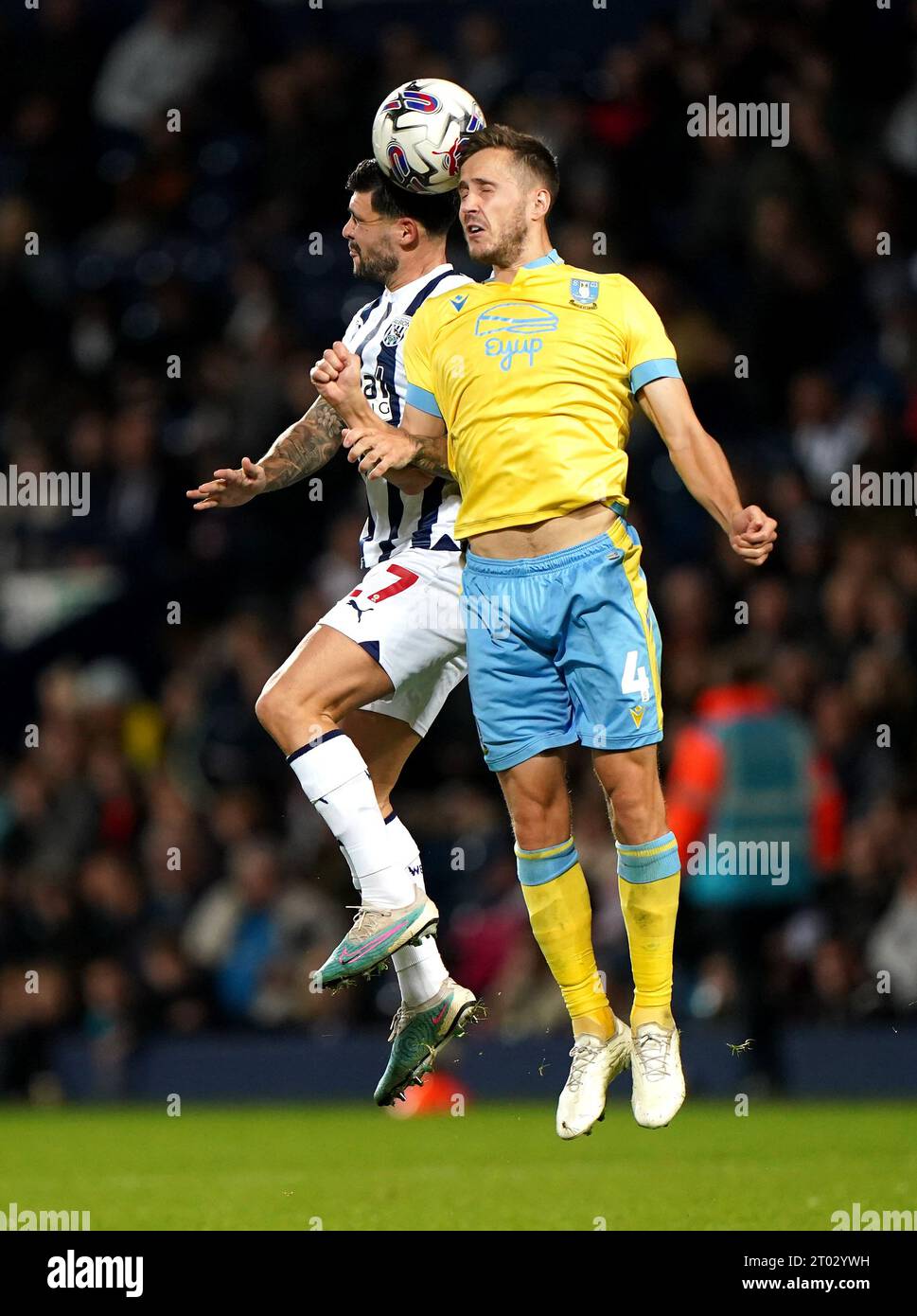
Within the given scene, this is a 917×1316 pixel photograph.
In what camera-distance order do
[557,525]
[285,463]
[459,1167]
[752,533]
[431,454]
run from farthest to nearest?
1. [459,1167]
2. [285,463]
3. [431,454]
4. [557,525]
5. [752,533]

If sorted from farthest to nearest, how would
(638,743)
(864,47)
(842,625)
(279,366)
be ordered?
1. (864,47)
2. (279,366)
3. (842,625)
4. (638,743)

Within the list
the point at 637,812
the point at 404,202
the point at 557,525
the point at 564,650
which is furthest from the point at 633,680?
the point at 404,202

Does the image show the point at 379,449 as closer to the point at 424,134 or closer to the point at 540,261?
the point at 540,261

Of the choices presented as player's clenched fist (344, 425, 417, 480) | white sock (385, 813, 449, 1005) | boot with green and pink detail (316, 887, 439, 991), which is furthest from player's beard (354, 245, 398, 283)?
boot with green and pink detail (316, 887, 439, 991)

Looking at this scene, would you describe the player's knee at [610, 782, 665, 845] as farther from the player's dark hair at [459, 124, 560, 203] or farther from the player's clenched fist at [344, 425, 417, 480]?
the player's dark hair at [459, 124, 560, 203]

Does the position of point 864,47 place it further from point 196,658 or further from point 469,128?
point 469,128

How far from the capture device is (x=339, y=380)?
6.62 metres

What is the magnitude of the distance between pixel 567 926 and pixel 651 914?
0.94 ft

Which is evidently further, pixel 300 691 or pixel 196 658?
pixel 196 658

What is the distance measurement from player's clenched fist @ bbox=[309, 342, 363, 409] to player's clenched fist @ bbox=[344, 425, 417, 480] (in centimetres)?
10

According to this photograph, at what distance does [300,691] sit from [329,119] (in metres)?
9.56

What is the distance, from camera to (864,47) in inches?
604

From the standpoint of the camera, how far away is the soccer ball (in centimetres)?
691

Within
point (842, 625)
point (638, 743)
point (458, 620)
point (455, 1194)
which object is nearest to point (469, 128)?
point (458, 620)
